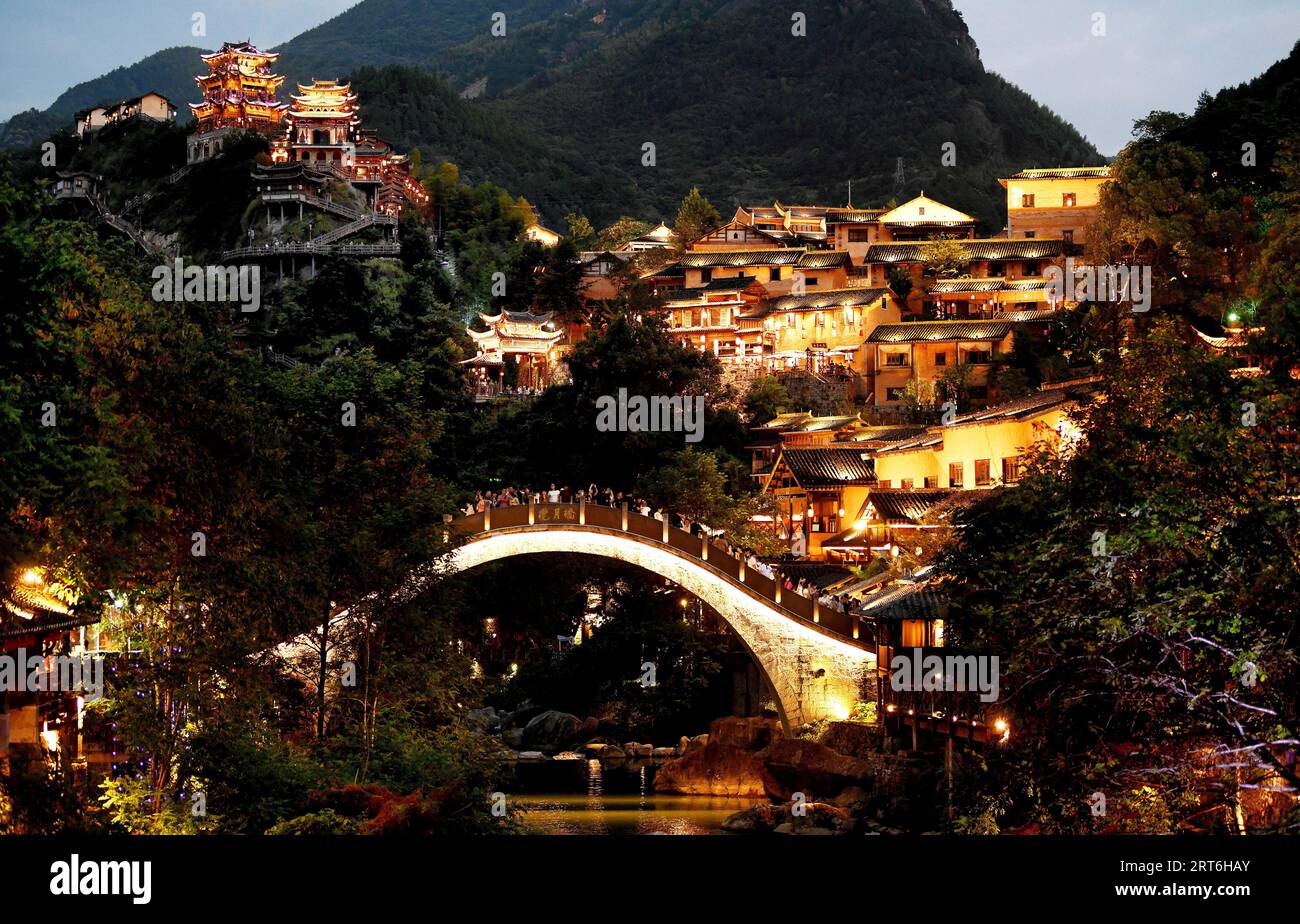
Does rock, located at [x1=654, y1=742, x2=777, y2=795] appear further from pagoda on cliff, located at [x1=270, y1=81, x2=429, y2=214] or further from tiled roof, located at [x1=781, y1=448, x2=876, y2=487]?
pagoda on cliff, located at [x1=270, y1=81, x2=429, y2=214]

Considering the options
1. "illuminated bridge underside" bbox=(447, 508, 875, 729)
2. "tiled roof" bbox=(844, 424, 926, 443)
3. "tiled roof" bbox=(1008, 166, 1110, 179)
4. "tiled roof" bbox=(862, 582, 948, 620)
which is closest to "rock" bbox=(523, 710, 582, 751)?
"illuminated bridge underside" bbox=(447, 508, 875, 729)

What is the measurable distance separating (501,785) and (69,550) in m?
17.4

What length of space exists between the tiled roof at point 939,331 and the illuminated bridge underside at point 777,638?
2220 centimetres

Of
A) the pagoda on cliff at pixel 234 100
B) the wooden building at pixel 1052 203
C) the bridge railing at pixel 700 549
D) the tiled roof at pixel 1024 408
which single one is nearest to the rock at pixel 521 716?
the bridge railing at pixel 700 549

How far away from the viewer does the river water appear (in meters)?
29.0

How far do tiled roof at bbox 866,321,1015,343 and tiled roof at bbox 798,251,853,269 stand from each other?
8.00m

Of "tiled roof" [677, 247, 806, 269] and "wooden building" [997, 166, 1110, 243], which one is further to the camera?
"tiled roof" [677, 247, 806, 269]

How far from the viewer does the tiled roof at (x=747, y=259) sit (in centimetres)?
6494

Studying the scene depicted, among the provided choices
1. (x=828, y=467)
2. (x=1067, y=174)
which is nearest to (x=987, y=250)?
(x=1067, y=174)

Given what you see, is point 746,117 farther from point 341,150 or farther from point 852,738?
point 852,738

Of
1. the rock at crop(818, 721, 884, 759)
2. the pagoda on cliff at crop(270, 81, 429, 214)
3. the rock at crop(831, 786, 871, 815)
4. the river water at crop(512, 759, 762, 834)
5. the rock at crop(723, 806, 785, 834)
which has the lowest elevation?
the river water at crop(512, 759, 762, 834)

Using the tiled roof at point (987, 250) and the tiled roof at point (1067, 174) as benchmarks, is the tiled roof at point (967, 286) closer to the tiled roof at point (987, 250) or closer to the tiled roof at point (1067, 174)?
the tiled roof at point (987, 250)
